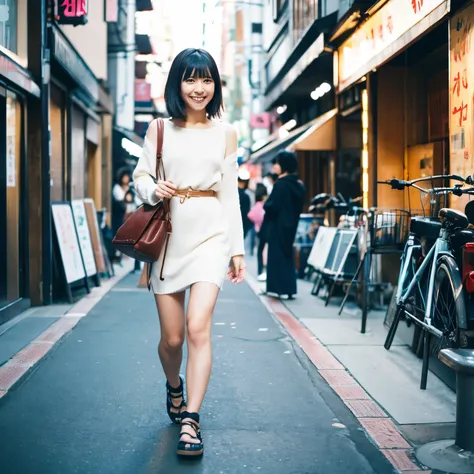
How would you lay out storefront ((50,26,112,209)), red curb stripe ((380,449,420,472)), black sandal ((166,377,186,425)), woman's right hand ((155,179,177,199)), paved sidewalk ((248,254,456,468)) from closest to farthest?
red curb stripe ((380,449,420,472))
woman's right hand ((155,179,177,199))
black sandal ((166,377,186,425))
paved sidewalk ((248,254,456,468))
storefront ((50,26,112,209))

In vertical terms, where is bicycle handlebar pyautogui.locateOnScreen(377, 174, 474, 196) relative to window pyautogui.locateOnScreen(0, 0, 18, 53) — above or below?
below

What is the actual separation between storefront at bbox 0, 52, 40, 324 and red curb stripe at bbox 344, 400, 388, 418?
4.34 meters

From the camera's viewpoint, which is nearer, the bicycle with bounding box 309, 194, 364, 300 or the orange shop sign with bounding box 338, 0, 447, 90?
the orange shop sign with bounding box 338, 0, 447, 90

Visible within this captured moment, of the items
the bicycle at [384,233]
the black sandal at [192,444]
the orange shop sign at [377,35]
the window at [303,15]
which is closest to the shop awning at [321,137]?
the orange shop sign at [377,35]

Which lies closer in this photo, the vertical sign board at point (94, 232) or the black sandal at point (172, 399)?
the black sandal at point (172, 399)

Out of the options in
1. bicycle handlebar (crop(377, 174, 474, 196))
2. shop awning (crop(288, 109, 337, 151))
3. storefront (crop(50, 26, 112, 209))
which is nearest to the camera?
bicycle handlebar (crop(377, 174, 474, 196))

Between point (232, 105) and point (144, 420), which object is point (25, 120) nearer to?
point (144, 420)

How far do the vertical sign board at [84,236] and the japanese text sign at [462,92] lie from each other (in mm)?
5855

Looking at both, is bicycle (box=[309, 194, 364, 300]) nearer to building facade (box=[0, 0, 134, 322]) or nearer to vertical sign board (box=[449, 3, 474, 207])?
vertical sign board (box=[449, 3, 474, 207])

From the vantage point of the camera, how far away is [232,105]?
7562cm

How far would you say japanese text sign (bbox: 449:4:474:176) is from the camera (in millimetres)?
6695

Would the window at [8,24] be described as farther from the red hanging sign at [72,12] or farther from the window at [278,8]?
the window at [278,8]

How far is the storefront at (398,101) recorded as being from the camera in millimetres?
9117

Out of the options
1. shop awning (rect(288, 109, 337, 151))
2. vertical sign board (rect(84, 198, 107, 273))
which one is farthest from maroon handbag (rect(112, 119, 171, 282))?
shop awning (rect(288, 109, 337, 151))
